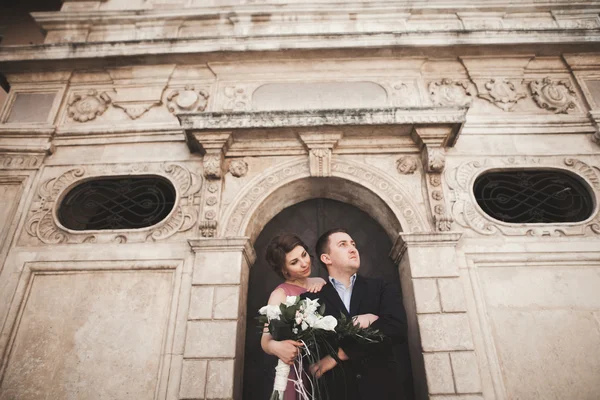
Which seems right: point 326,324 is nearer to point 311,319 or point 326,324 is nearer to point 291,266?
point 311,319

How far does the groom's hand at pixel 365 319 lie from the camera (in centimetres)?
302

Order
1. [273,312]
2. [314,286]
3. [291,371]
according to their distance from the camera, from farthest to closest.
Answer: [314,286] → [291,371] → [273,312]

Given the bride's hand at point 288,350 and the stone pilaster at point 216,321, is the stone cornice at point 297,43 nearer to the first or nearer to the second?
the stone pilaster at point 216,321

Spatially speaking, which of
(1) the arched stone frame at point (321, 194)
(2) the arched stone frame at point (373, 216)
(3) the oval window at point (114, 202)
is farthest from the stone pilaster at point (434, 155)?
(3) the oval window at point (114, 202)

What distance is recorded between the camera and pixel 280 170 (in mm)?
4816

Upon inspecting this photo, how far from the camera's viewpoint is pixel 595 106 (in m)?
5.15

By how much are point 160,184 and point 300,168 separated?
1975 millimetres

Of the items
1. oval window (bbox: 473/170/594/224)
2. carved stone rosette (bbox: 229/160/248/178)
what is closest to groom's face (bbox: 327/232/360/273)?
carved stone rosette (bbox: 229/160/248/178)

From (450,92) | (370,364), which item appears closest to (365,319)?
(370,364)

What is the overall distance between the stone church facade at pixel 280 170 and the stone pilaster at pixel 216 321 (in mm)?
21

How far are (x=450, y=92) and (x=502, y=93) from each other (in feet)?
2.42

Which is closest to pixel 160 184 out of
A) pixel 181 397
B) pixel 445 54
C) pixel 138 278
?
pixel 138 278

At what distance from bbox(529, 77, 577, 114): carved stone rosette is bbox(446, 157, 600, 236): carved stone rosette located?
90 cm

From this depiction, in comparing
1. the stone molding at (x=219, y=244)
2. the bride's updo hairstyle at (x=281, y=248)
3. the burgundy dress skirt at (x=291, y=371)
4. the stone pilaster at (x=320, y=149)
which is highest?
the stone pilaster at (x=320, y=149)
